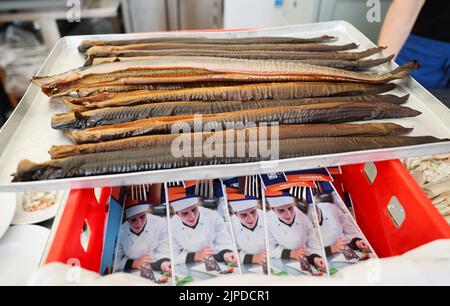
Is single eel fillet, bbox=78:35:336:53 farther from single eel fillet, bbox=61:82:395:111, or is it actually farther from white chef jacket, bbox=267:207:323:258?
white chef jacket, bbox=267:207:323:258

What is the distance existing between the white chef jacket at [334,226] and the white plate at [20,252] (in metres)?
0.75

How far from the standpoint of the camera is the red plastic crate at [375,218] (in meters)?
0.63

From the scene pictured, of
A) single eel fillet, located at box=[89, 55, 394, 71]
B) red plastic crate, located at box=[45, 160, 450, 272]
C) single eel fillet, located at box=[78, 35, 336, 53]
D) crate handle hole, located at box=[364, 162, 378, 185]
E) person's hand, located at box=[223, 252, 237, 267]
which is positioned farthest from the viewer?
single eel fillet, located at box=[78, 35, 336, 53]

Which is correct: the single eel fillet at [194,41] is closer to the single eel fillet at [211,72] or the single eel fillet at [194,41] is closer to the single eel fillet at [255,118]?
the single eel fillet at [211,72]

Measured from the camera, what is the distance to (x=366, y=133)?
772 millimetres

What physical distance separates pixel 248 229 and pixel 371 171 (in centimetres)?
40

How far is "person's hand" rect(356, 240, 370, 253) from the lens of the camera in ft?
2.49

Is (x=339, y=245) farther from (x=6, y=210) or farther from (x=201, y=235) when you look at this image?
(x=6, y=210)

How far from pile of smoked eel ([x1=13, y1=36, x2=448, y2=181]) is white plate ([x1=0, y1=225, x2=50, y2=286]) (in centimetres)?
30

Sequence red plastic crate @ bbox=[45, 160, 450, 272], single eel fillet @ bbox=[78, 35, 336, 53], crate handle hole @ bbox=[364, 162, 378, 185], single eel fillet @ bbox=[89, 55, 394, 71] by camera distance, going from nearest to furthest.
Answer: red plastic crate @ bbox=[45, 160, 450, 272]
crate handle hole @ bbox=[364, 162, 378, 185]
single eel fillet @ bbox=[89, 55, 394, 71]
single eel fillet @ bbox=[78, 35, 336, 53]

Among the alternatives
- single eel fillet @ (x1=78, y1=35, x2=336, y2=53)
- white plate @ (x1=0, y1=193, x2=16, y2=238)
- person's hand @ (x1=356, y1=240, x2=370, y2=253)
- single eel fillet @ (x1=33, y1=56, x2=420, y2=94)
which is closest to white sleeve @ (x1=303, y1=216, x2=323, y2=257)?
person's hand @ (x1=356, y1=240, x2=370, y2=253)

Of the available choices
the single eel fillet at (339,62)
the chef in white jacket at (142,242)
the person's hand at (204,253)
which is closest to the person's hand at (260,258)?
the person's hand at (204,253)

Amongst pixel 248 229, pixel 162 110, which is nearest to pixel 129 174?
pixel 162 110

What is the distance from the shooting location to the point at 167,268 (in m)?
0.73
